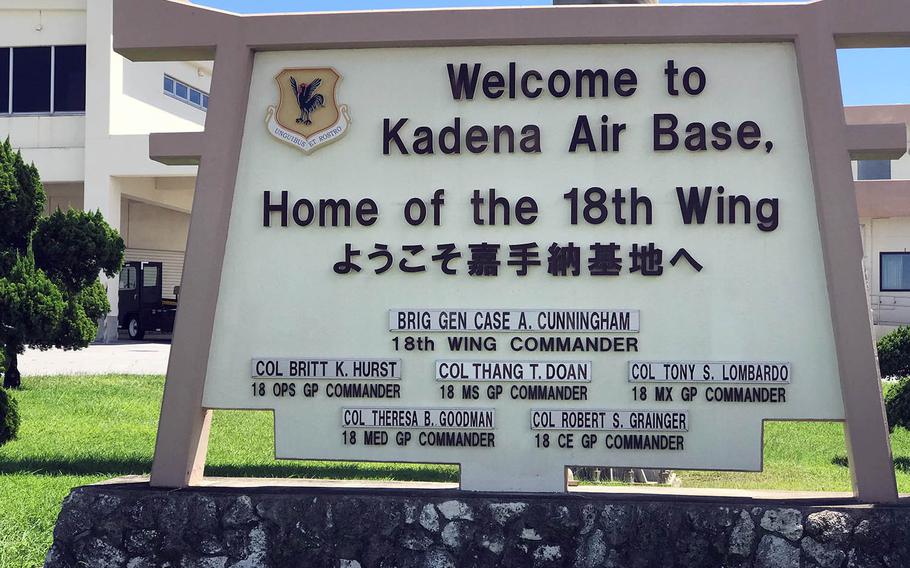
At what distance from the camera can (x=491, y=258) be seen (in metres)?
5.52

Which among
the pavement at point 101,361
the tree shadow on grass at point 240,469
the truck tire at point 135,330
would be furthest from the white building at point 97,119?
the tree shadow on grass at point 240,469

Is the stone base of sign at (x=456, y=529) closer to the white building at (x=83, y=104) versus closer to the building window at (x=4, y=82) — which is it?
the white building at (x=83, y=104)

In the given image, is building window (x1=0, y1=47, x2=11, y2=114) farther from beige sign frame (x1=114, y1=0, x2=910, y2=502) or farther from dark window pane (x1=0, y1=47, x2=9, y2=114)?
beige sign frame (x1=114, y1=0, x2=910, y2=502)

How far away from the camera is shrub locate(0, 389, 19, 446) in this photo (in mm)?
9461

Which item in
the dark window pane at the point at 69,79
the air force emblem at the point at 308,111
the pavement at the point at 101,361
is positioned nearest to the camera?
the air force emblem at the point at 308,111

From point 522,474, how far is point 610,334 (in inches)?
35.4

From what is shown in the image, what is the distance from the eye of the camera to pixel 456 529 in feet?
17.3

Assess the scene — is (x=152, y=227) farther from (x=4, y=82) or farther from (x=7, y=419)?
(x=7, y=419)

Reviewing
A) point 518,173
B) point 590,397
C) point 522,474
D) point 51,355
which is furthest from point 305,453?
point 51,355

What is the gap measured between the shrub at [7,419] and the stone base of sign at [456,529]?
4.55 m

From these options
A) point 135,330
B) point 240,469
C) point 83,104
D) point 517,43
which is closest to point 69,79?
point 83,104

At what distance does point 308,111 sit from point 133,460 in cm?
500

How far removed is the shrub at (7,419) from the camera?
31.0ft

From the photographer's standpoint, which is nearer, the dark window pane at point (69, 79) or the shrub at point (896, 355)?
the shrub at point (896, 355)
